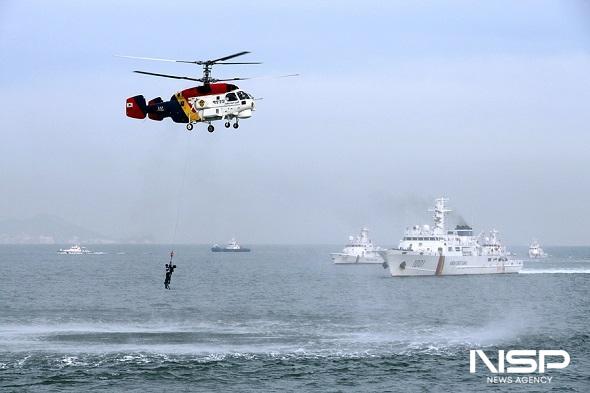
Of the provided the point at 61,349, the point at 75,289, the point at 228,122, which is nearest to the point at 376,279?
the point at 75,289

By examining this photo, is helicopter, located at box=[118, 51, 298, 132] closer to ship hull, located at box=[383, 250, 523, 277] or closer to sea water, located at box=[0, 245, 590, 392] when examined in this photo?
sea water, located at box=[0, 245, 590, 392]

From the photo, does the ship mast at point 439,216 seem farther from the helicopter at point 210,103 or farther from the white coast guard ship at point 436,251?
the helicopter at point 210,103

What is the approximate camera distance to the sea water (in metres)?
53.2

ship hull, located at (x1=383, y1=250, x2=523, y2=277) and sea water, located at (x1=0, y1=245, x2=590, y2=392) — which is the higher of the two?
ship hull, located at (x1=383, y1=250, x2=523, y2=277)

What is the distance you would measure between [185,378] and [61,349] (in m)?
13.5

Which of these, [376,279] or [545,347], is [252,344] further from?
[376,279]

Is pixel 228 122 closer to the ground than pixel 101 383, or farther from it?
farther from it

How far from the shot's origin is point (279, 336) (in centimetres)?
7062

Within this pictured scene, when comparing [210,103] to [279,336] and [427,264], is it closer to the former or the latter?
[279,336]

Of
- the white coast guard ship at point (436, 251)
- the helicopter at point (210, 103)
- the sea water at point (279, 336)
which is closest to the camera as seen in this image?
the helicopter at point (210, 103)

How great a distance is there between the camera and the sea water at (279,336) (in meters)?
53.2

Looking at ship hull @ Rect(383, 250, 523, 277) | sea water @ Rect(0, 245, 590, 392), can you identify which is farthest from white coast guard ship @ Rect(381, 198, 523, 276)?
sea water @ Rect(0, 245, 590, 392)

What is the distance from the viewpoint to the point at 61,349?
6212 cm

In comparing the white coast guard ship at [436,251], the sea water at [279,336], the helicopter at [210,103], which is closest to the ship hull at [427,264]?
the white coast guard ship at [436,251]
